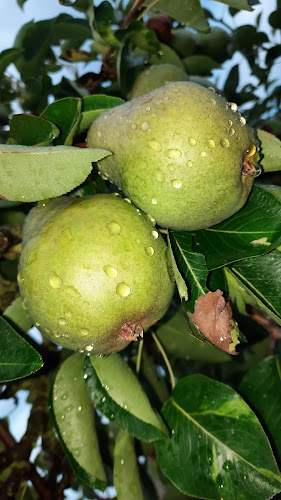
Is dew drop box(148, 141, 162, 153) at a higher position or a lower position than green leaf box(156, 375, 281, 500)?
higher

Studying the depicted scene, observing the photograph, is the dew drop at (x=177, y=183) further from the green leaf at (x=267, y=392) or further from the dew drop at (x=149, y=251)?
the green leaf at (x=267, y=392)

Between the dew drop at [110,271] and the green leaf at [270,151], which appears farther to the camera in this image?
Answer: the green leaf at [270,151]

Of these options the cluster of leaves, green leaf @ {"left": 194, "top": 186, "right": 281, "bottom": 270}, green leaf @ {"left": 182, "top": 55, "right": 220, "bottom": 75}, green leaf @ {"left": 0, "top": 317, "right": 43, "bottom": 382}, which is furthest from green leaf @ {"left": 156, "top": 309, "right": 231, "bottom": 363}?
green leaf @ {"left": 182, "top": 55, "right": 220, "bottom": 75}

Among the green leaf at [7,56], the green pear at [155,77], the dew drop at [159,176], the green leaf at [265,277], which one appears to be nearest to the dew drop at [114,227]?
the dew drop at [159,176]

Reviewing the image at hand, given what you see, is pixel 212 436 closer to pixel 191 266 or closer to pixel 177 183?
pixel 191 266

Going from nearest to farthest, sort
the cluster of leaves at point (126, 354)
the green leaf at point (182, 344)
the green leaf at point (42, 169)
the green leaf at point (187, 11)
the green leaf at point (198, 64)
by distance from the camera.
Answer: the green leaf at point (42, 169) < the cluster of leaves at point (126, 354) < the green leaf at point (187, 11) < the green leaf at point (182, 344) < the green leaf at point (198, 64)

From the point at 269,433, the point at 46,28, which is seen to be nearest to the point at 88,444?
the point at 269,433

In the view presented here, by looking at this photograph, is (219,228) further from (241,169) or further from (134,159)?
(134,159)

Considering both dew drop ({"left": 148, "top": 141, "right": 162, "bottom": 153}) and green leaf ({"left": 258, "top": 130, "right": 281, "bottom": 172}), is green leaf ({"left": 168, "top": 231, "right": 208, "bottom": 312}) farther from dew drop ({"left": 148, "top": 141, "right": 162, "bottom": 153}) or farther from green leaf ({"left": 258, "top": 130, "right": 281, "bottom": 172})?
green leaf ({"left": 258, "top": 130, "right": 281, "bottom": 172})
